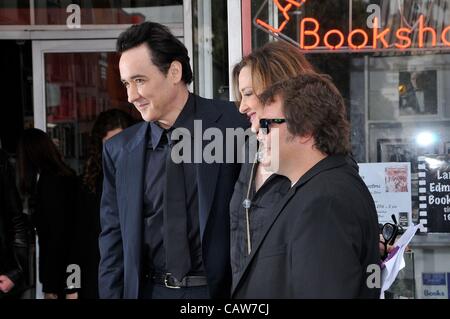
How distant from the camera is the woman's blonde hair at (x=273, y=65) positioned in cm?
262

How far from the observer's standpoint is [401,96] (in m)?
4.74

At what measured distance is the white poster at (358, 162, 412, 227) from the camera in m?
4.62

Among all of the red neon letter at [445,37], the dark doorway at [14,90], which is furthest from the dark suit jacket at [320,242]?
the dark doorway at [14,90]

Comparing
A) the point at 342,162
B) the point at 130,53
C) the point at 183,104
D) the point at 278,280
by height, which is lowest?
the point at 278,280

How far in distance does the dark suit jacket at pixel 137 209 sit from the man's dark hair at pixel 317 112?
725 mm

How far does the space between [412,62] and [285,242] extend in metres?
3.15

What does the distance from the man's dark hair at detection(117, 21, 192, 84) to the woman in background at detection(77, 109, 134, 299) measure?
1.57 meters

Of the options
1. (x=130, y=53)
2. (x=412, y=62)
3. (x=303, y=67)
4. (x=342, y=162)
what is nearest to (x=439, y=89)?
(x=412, y=62)

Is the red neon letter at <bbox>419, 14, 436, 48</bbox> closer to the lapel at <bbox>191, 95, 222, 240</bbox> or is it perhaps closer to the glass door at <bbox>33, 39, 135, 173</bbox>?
the lapel at <bbox>191, 95, 222, 240</bbox>

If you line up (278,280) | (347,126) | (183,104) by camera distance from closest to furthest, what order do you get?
1. (278,280)
2. (347,126)
3. (183,104)

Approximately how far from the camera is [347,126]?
213cm

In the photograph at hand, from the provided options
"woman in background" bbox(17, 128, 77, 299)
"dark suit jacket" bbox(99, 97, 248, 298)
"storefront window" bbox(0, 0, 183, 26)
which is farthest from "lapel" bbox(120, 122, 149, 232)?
"storefront window" bbox(0, 0, 183, 26)

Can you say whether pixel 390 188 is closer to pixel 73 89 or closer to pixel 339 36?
pixel 339 36

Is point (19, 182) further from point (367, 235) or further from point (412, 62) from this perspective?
point (367, 235)
